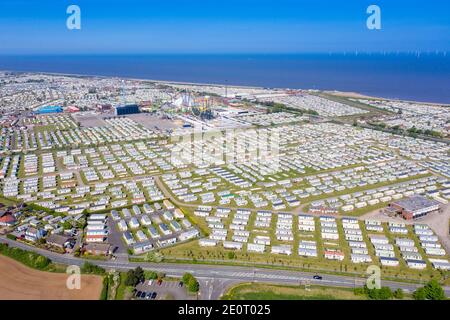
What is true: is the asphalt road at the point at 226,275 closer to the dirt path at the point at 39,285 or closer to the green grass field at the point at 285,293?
the green grass field at the point at 285,293

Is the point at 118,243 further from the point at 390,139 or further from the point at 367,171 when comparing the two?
the point at 390,139

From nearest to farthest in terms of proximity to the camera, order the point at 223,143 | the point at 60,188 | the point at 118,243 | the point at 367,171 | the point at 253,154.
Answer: the point at 118,243
the point at 60,188
the point at 367,171
the point at 253,154
the point at 223,143

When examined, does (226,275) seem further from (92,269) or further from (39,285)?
(39,285)

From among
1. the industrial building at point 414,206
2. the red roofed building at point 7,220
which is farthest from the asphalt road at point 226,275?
the industrial building at point 414,206

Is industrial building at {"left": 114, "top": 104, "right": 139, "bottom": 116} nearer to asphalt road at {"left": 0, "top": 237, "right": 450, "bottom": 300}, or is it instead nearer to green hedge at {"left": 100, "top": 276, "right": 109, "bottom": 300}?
asphalt road at {"left": 0, "top": 237, "right": 450, "bottom": 300}

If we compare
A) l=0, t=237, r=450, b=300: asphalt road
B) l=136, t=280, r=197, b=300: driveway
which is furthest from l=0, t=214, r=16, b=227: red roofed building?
l=136, t=280, r=197, b=300: driveway

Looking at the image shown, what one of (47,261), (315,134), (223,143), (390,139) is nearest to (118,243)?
(47,261)

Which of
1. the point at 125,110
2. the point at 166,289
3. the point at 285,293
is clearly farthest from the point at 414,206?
the point at 125,110
